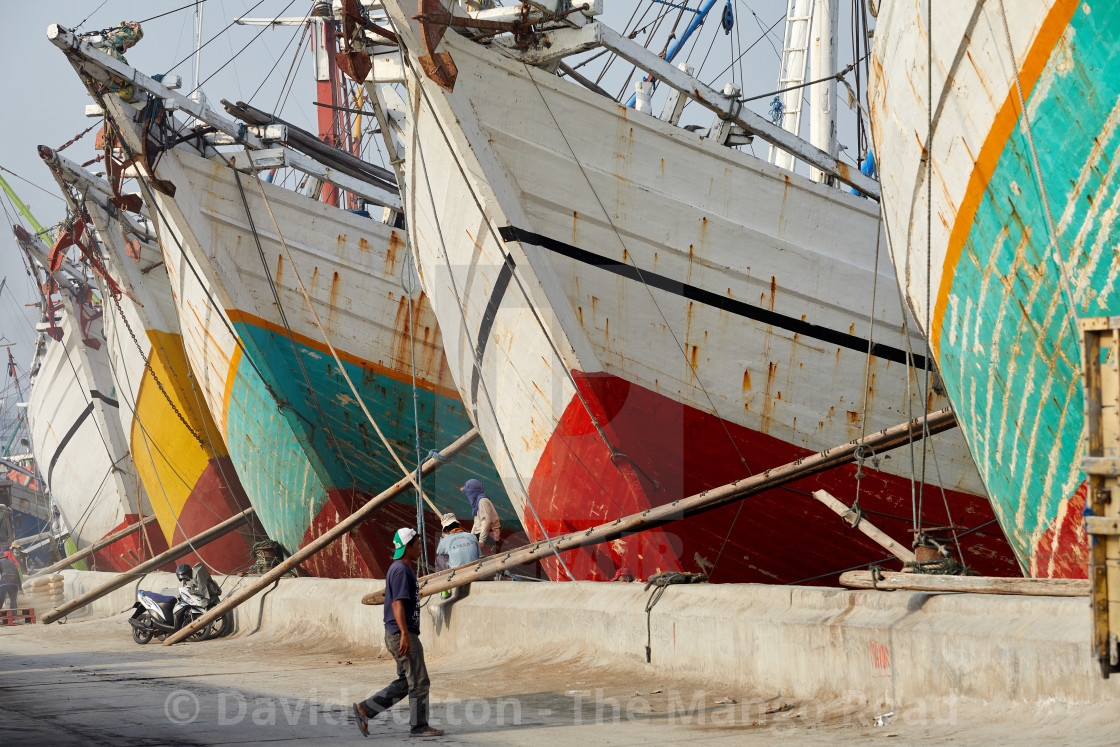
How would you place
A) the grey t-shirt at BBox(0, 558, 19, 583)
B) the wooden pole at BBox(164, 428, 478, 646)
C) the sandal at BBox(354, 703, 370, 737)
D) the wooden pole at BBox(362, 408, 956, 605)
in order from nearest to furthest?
the sandal at BBox(354, 703, 370, 737), the wooden pole at BBox(362, 408, 956, 605), the wooden pole at BBox(164, 428, 478, 646), the grey t-shirt at BBox(0, 558, 19, 583)

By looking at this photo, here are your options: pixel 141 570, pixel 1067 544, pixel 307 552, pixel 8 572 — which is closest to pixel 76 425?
pixel 8 572

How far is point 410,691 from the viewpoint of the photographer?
484cm

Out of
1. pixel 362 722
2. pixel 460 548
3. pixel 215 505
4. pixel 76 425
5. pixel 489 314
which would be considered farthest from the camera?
pixel 76 425

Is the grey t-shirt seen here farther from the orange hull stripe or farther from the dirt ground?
the orange hull stripe

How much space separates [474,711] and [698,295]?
3.81 m

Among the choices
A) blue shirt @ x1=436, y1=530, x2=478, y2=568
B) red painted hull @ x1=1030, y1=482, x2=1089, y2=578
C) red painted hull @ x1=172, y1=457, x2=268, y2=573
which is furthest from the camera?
red painted hull @ x1=172, y1=457, x2=268, y2=573

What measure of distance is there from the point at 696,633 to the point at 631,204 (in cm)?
341

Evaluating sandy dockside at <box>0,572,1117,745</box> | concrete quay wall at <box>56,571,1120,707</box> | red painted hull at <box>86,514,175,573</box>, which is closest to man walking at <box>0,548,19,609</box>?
red painted hull at <box>86,514,175,573</box>

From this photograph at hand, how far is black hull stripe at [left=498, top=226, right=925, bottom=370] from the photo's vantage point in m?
8.04

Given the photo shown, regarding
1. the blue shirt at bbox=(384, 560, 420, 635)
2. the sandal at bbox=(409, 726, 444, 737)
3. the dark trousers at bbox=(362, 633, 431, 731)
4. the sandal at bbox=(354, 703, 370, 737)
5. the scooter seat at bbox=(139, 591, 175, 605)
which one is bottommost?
the sandal at bbox=(409, 726, 444, 737)

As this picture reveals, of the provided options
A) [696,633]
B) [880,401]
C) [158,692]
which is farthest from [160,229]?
[696,633]

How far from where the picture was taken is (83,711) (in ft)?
17.7

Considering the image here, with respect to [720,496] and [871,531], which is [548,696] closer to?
[720,496]

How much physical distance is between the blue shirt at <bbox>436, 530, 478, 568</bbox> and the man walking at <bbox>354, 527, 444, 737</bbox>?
3103 millimetres
